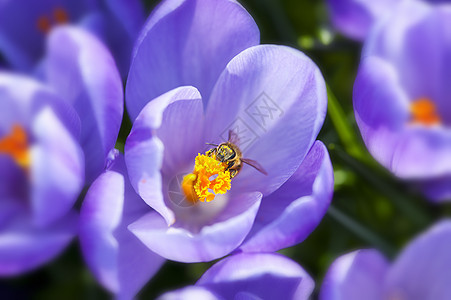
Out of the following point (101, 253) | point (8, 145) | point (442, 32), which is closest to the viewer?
point (101, 253)

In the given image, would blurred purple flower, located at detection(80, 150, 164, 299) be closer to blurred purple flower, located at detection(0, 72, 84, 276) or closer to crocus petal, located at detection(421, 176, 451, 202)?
blurred purple flower, located at detection(0, 72, 84, 276)

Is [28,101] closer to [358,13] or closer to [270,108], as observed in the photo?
[270,108]

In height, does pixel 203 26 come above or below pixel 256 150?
above

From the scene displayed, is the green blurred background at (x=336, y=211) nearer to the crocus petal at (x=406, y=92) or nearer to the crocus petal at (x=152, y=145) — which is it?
the crocus petal at (x=406, y=92)

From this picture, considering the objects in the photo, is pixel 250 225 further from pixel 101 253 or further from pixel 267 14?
A: pixel 267 14

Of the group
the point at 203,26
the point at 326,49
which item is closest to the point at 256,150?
the point at 203,26

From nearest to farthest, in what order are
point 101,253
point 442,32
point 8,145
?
point 101,253
point 8,145
point 442,32

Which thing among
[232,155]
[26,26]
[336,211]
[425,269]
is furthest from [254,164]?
[26,26]
